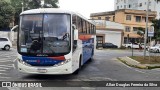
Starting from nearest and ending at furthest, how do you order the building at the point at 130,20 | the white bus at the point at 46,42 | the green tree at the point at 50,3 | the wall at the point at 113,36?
1. the white bus at the point at 46,42
2. the wall at the point at 113,36
3. the green tree at the point at 50,3
4. the building at the point at 130,20

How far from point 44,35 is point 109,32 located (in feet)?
176

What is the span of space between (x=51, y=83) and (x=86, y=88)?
1858 millimetres

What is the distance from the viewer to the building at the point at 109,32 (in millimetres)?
65575

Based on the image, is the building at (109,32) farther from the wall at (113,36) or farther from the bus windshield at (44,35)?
the bus windshield at (44,35)

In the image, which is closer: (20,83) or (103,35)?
(20,83)

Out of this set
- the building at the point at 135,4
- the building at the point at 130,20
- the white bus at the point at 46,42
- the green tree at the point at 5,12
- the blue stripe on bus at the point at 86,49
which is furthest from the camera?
the building at the point at 135,4

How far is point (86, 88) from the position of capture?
11.8 m

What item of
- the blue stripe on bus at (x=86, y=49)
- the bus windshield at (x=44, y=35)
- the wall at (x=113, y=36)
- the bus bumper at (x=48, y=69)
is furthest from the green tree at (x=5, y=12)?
the bus bumper at (x=48, y=69)

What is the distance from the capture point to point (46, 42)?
13.7m

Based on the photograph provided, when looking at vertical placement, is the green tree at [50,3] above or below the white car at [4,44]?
above

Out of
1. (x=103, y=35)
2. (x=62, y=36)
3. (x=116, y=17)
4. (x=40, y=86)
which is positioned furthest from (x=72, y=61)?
(x=116, y=17)

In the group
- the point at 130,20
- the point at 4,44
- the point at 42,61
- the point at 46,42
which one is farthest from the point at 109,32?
the point at 42,61

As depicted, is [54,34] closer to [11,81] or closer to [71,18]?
[71,18]

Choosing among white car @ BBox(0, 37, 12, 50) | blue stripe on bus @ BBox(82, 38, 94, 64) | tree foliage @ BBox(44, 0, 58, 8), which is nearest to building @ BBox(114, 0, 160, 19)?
tree foliage @ BBox(44, 0, 58, 8)
